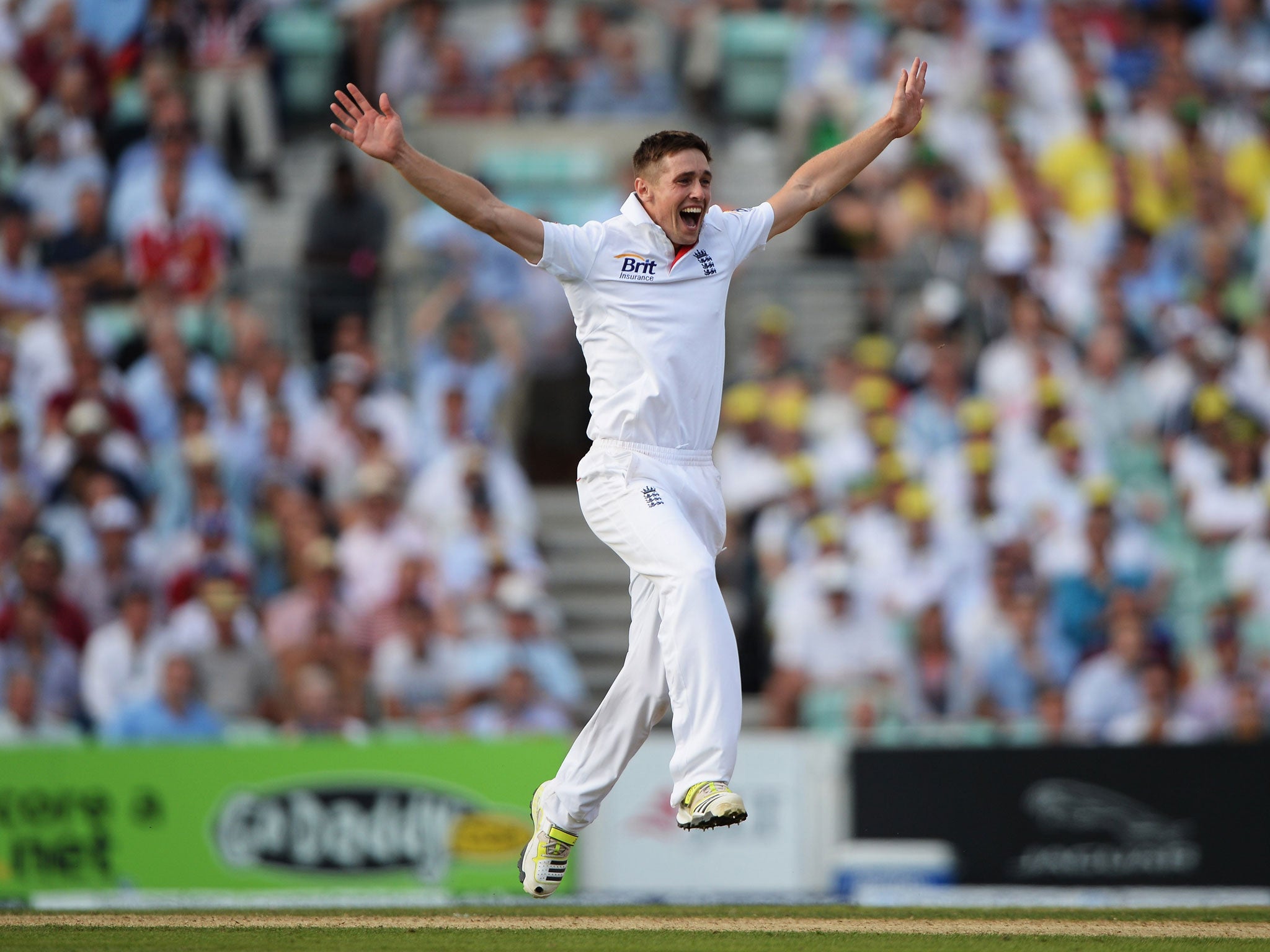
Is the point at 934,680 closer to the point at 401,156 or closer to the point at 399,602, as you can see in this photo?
the point at 399,602

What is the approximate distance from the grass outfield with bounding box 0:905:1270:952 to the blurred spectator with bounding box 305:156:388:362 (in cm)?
674

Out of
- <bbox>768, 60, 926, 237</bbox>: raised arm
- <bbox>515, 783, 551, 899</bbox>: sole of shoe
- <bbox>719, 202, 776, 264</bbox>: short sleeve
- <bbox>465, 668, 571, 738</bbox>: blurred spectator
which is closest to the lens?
<bbox>719, 202, 776, 264</bbox>: short sleeve

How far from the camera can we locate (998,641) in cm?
1184

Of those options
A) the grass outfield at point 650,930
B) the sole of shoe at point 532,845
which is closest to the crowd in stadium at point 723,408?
the grass outfield at point 650,930

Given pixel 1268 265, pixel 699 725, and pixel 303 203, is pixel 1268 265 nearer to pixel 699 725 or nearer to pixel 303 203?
pixel 303 203

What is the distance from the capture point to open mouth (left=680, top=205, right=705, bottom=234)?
22.7 feet

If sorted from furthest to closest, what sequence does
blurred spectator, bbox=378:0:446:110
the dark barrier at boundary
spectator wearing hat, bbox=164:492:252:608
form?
blurred spectator, bbox=378:0:446:110 < spectator wearing hat, bbox=164:492:252:608 < the dark barrier at boundary

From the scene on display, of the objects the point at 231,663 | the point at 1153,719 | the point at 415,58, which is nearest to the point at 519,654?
the point at 231,663

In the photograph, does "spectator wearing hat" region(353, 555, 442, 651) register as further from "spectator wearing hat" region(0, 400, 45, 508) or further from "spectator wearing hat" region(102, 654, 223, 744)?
"spectator wearing hat" region(0, 400, 45, 508)

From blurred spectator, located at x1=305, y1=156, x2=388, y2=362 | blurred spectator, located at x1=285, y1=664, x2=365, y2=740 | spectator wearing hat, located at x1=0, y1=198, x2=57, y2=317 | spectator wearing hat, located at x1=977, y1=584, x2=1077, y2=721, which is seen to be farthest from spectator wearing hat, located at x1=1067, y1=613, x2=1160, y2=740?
spectator wearing hat, located at x1=0, y1=198, x2=57, y2=317

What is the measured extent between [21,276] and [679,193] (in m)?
8.76

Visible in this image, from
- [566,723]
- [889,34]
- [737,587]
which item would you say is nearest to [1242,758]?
[737,587]

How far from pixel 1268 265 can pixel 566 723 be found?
23.9ft

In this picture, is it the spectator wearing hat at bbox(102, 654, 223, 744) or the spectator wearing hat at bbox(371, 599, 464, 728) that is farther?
the spectator wearing hat at bbox(371, 599, 464, 728)
